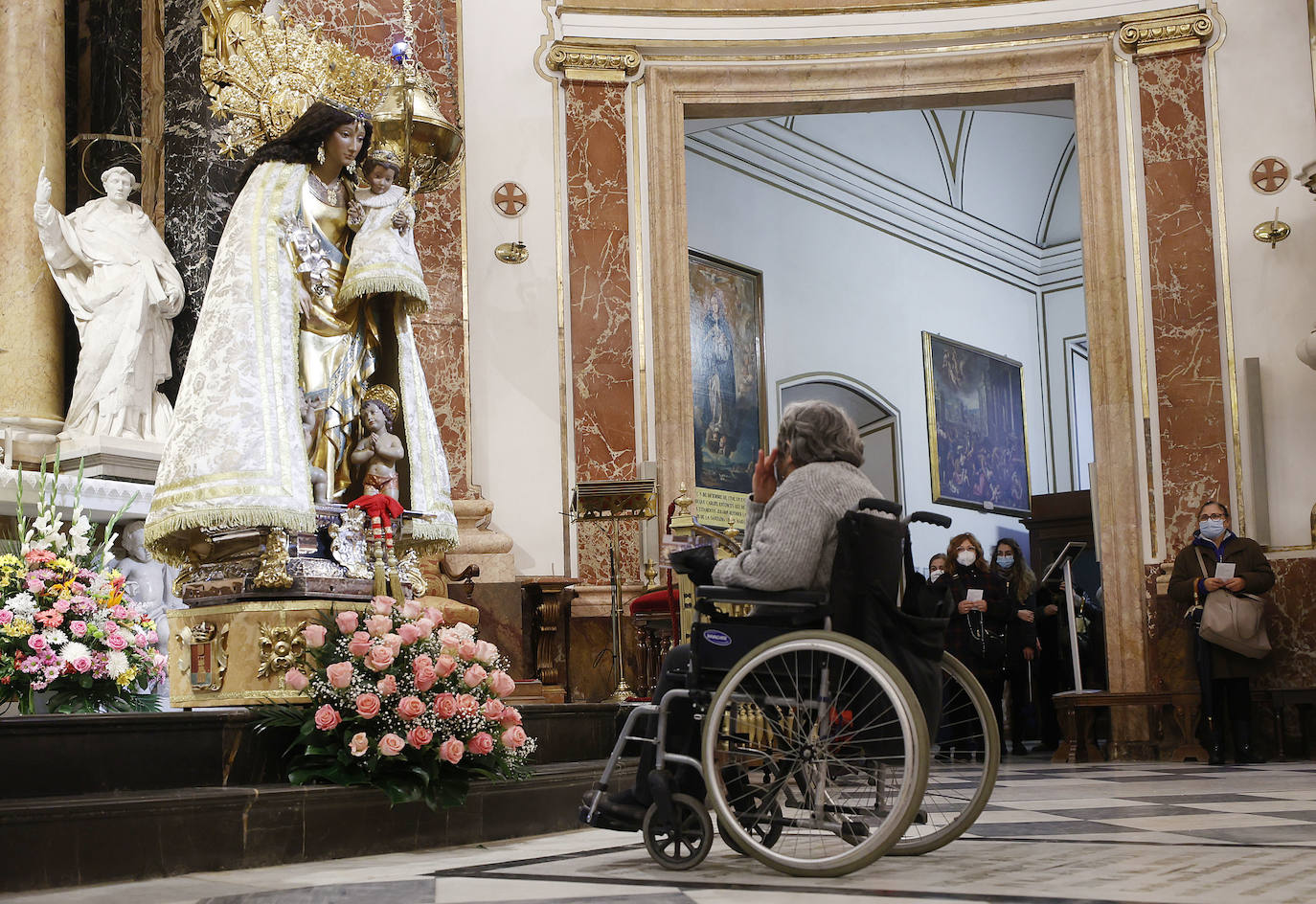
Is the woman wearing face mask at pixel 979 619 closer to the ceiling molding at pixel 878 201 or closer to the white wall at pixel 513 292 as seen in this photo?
the white wall at pixel 513 292

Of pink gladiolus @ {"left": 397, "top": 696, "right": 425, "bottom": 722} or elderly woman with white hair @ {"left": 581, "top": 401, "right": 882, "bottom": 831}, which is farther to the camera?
pink gladiolus @ {"left": 397, "top": 696, "right": 425, "bottom": 722}

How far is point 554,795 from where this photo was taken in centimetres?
490

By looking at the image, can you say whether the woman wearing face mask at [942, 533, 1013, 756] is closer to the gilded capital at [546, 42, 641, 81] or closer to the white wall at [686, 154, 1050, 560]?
the gilded capital at [546, 42, 641, 81]

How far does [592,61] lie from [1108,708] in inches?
214

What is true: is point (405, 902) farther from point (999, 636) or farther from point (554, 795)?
point (999, 636)

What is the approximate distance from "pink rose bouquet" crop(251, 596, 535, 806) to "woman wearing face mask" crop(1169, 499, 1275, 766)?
5.07 meters

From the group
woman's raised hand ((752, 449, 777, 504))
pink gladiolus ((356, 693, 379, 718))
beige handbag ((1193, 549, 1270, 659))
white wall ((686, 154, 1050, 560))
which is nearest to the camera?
woman's raised hand ((752, 449, 777, 504))

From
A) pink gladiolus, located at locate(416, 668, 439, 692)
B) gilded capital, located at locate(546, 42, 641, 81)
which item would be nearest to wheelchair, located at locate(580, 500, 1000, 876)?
pink gladiolus, located at locate(416, 668, 439, 692)

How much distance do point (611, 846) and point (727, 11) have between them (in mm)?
7297

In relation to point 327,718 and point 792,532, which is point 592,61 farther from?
point 792,532

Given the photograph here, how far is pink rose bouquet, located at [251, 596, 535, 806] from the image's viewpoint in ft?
13.9

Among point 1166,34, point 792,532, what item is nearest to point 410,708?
point 792,532

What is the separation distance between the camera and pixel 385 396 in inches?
214

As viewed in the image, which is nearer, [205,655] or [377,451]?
[205,655]
